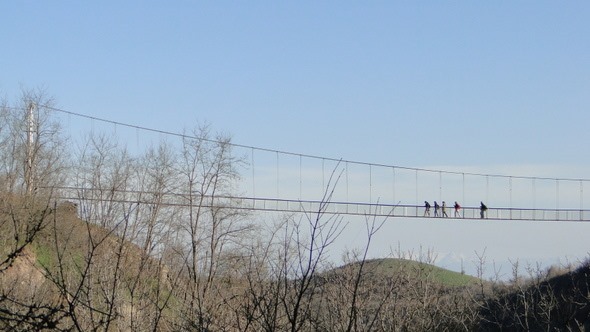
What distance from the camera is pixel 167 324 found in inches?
313

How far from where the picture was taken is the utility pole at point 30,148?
95.1 feet

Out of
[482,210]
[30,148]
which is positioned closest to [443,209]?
[482,210]

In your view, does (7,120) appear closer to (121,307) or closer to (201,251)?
(201,251)

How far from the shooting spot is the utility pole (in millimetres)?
28983

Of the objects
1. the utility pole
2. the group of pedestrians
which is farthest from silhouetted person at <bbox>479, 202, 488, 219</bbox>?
the utility pole

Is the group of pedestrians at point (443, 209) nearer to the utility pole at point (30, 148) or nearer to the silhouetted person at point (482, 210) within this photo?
the silhouetted person at point (482, 210)

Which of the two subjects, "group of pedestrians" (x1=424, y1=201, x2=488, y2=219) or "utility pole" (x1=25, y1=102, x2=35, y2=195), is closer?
"utility pole" (x1=25, y1=102, x2=35, y2=195)

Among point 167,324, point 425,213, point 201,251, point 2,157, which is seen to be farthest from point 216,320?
point 425,213

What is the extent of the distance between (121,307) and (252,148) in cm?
4034

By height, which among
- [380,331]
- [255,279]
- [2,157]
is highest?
[2,157]

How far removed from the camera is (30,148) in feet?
114

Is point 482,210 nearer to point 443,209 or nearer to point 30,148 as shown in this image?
point 443,209

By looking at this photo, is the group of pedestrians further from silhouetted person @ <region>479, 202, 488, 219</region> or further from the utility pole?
the utility pole

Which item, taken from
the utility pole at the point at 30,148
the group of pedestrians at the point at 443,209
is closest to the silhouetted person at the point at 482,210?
the group of pedestrians at the point at 443,209
